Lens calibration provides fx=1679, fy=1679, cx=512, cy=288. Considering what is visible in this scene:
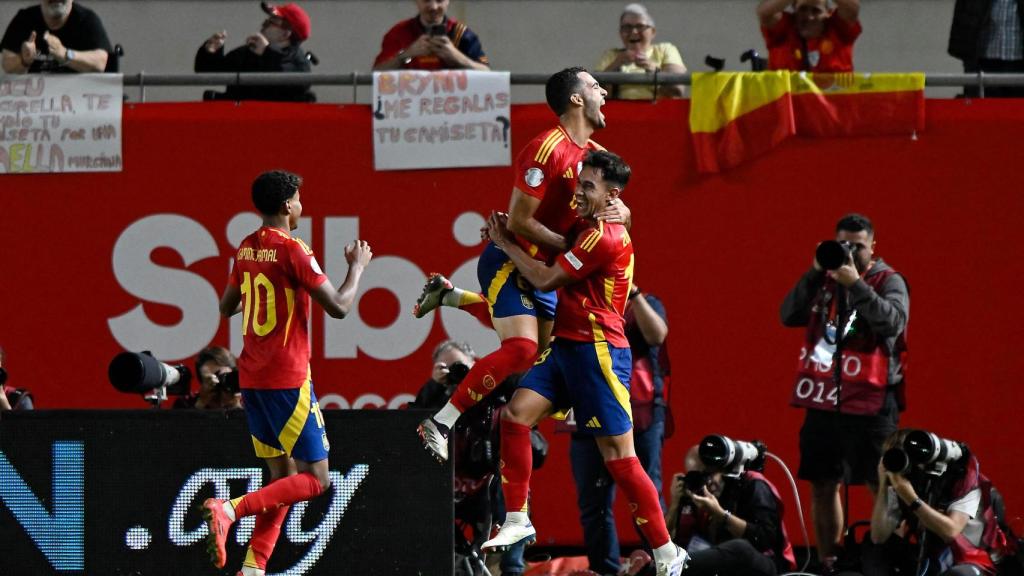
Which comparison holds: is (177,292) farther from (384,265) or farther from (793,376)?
(793,376)

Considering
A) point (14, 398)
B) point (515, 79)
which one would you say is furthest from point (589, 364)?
point (14, 398)

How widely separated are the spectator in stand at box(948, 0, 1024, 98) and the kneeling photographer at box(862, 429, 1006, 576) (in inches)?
119

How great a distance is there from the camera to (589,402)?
23.5 ft

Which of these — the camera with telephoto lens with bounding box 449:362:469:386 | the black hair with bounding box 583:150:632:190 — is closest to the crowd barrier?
the camera with telephoto lens with bounding box 449:362:469:386

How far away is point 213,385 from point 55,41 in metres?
2.70

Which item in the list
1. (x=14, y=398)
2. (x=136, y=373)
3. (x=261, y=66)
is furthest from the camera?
(x=261, y=66)

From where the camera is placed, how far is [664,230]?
33.8 feet

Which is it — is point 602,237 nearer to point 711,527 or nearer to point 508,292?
point 508,292

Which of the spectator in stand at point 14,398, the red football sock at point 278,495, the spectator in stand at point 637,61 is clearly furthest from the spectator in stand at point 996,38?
the spectator in stand at point 14,398

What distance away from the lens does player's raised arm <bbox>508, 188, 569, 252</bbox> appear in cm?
718

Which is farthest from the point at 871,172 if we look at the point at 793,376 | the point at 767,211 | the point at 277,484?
the point at 277,484

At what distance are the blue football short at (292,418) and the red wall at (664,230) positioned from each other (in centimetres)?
302

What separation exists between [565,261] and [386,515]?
143 cm

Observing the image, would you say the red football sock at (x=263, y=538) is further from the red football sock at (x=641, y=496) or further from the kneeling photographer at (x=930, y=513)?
the kneeling photographer at (x=930, y=513)
